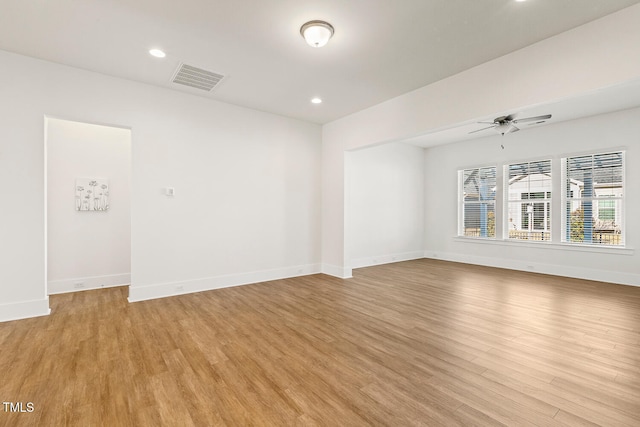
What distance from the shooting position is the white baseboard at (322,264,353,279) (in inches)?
223

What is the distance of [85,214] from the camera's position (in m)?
4.85

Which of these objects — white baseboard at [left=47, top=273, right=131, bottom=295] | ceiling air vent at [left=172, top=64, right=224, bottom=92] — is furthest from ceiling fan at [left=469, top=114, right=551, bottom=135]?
white baseboard at [left=47, top=273, right=131, bottom=295]

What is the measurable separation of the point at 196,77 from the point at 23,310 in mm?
3579

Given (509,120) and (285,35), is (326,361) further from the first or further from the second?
(509,120)

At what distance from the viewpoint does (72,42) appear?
3139 millimetres

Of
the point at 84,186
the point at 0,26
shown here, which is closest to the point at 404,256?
the point at 84,186

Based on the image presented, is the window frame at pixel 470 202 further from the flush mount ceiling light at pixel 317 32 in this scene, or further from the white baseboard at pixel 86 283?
the white baseboard at pixel 86 283

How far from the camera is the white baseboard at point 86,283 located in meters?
4.55

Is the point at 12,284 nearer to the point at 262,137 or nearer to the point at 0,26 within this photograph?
the point at 0,26

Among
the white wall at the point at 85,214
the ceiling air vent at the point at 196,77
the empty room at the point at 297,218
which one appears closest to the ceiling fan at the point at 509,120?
the empty room at the point at 297,218

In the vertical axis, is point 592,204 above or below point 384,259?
above

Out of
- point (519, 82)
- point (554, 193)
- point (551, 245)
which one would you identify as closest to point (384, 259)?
point (551, 245)

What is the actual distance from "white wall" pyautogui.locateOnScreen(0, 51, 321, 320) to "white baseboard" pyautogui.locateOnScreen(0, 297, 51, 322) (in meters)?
0.01

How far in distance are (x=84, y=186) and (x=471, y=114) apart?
5998 millimetres
